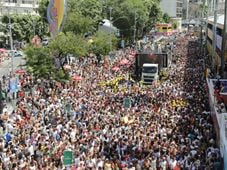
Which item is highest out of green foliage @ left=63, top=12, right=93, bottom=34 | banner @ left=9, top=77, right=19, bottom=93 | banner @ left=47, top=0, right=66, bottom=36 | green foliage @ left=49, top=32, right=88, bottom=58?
banner @ left=47, top=0, right=66, bottom=36

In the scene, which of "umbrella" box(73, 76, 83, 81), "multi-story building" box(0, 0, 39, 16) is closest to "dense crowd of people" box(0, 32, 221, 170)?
"umbrella" box(73, 76, 83, 81)

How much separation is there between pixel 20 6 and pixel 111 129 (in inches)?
2843

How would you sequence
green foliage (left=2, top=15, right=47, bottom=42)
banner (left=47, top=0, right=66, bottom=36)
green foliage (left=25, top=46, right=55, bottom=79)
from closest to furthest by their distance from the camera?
green foliage (left=25, top=46, right=55, bottom=79)
banner (left=47, top=0, right=66, bottom=36)
green foliage (left=2, top=15, right=47, bottom=42)

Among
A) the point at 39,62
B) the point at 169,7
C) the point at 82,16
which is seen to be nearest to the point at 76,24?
the point at 82,16

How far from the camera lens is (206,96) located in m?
33.2

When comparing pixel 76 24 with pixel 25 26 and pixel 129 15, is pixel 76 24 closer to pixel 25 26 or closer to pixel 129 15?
pixel 25 26

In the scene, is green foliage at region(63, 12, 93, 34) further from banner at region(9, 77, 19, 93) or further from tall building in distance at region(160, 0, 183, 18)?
tall building in distance at region(160, 0, 183, 18)

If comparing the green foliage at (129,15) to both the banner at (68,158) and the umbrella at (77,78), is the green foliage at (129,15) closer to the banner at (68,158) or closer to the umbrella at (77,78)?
the umbrella at (77,78)

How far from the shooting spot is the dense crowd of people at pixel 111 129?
19578 mm

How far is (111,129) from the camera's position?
78.3 ft

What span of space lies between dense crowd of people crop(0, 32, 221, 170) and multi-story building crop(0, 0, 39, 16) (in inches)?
1977

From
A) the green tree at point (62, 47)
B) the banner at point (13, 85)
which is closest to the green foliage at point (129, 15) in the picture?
the green tree at point (62, 47)

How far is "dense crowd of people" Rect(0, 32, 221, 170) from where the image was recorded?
64.2ft

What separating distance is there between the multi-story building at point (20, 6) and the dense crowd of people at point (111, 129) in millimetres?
50217
